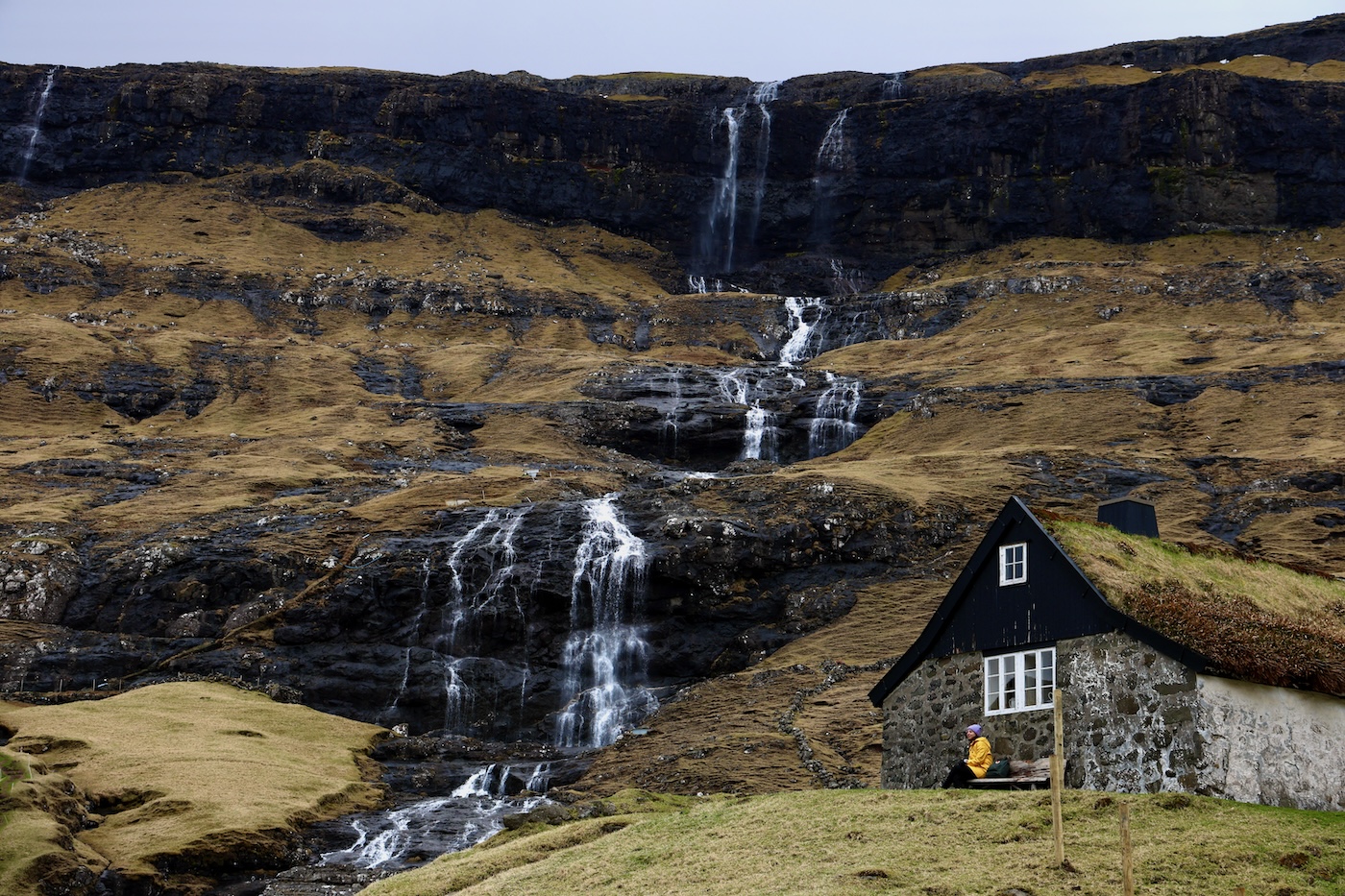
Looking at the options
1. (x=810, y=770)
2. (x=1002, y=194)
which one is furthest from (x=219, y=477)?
(x=1002, y=194)

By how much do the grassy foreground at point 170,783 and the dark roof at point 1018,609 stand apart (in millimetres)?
16611

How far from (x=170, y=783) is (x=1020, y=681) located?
75.1ft

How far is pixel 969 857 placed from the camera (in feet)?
68.3

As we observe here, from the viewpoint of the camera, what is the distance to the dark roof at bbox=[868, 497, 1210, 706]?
81.3ft

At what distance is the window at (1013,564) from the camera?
2647 cm

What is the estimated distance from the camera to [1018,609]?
26.2m

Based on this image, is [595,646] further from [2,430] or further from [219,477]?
[2,430]

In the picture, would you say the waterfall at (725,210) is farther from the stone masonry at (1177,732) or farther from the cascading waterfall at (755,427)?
the stone masonry at (1177,732)

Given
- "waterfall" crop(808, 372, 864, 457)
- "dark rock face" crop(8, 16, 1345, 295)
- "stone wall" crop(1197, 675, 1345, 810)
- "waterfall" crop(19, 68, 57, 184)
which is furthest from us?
"waterfall" crop(19, 68, 57, 184)

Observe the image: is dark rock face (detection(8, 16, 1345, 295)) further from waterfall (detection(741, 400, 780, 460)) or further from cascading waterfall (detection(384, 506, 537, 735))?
cascading waterfall (detection(384, 506, 537, 735))

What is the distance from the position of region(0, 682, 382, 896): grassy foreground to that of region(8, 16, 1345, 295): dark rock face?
301 feet

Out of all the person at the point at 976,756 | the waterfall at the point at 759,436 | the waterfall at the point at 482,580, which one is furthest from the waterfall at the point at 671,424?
the person at the point at 976,756

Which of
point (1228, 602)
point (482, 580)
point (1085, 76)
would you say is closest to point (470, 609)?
point (482, 580)

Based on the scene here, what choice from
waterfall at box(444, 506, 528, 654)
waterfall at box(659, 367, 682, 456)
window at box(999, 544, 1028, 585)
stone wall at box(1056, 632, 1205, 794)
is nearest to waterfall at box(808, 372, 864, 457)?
waterfall at box(659, 367, 682, 456)
